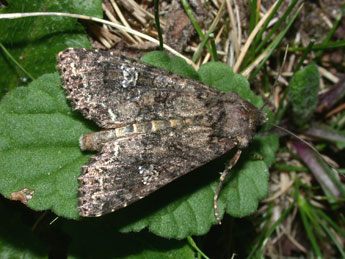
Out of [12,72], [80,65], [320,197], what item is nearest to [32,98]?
[80,65]

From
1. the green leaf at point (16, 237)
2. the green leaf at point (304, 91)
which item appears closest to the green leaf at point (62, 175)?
the green leaf at point (16, 237)

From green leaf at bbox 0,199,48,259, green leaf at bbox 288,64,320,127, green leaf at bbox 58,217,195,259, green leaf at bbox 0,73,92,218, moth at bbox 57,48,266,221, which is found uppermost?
green leaf at bbox 288,64,320,127

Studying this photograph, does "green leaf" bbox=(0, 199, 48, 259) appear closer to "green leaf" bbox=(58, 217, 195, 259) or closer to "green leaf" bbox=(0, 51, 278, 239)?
"green leaf" bbox=(58, 217, 195, 259)

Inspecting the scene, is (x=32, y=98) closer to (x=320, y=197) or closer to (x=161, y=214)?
(x=161, y=214)

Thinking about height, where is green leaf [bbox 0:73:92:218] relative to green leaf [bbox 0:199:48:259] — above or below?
above

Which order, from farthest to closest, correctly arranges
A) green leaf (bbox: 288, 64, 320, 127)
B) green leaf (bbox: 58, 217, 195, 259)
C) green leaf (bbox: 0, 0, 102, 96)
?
1. green leaf (bbox: 288, 64, 320, 127)
2. green leaf (bbox: 0, 0, 102, 96)
3. green leaf (bbox: 58, 217, 195, 259)

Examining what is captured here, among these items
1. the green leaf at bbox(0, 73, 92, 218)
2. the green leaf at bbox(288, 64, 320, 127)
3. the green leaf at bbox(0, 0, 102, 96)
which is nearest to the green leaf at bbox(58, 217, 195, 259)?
the green leaf at bbox(0, 73, 92, 218)
